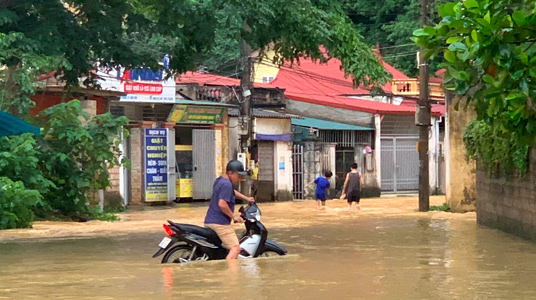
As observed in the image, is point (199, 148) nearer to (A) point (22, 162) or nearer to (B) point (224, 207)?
(A) point (22, 162)

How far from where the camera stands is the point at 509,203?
17.6 m

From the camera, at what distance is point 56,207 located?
21.6 meters

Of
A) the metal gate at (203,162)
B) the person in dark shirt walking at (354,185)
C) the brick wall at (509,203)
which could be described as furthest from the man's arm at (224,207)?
the metal gate at (203,162)

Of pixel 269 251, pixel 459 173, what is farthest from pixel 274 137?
pixel 269 251

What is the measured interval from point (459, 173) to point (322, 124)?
426 inches

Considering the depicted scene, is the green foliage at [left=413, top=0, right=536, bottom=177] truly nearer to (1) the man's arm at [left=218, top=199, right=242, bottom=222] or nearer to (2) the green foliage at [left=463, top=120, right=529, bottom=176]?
(1) the man's arm at [left=218, top=199, right=242, bottom=222]

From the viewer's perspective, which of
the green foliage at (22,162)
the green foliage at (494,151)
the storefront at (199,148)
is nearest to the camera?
the green foliage at (494,151)

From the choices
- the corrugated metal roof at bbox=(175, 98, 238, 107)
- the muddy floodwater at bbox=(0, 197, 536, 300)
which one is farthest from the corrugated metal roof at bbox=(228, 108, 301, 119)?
the muddy floodwater at bbox=(0, 197, 536, 300)

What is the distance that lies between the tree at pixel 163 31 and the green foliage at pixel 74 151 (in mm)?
2484

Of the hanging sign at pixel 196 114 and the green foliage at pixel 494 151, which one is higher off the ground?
the hanging sign at pixel 196 114

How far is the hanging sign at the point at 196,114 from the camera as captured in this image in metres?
30.0

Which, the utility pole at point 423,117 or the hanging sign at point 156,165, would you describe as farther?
the hanging sign at point 156,165

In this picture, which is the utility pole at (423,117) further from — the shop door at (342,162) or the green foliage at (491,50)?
the green foliage at (491,50)

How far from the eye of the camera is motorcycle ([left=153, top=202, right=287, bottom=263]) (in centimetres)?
1120
